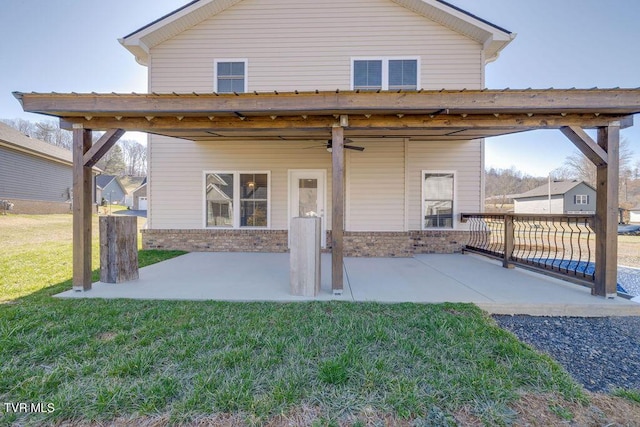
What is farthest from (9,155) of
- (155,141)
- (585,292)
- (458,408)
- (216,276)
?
(585,292)

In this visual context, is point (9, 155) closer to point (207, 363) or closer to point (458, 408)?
point (207, 363)

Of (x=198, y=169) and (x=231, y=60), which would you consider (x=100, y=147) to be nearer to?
(x=198, y=169)

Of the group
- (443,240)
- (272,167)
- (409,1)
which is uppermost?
(409,1)

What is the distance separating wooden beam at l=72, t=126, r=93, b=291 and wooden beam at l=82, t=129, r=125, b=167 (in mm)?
75

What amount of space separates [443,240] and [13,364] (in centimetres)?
817

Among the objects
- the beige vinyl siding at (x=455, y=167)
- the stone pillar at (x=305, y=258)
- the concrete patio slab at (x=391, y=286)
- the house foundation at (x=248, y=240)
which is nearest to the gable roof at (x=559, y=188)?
the beige vinyl siding at (x=455, y=167)

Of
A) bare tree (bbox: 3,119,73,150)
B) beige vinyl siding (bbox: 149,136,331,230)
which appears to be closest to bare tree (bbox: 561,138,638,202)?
beige vinyl siding (bbox: 149,136,331,230)

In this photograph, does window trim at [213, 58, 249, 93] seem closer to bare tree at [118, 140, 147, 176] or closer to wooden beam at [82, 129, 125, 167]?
wooden beam at [82, 129, 125, 167]

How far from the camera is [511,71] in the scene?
1697 cm

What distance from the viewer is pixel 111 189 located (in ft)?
127

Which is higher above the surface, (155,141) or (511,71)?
(511,71)

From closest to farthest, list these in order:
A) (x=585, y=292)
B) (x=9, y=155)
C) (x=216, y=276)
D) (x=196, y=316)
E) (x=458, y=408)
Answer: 1. (x=458, y=408)
2. (x=196, y=316)
3. (x=585, y=292)
4. (x=216, y=276)
5. (x=9, y=155)

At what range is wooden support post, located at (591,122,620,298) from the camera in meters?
4.14

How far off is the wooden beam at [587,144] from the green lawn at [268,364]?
2.86 metres
